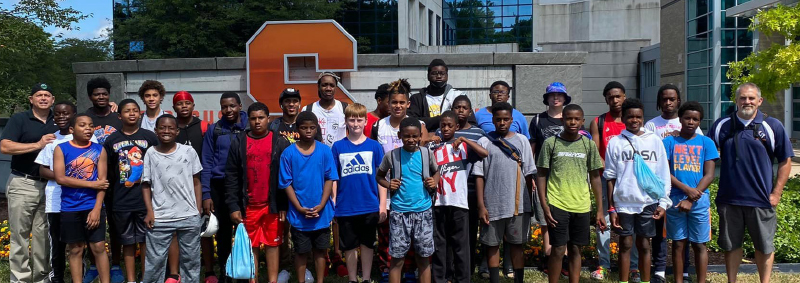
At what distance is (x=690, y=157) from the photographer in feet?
18.0

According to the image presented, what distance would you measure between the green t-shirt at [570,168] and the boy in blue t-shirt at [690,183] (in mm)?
742

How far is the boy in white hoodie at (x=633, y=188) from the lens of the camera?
17.6 ft

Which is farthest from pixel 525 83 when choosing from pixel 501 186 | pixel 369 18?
pixel 369 18

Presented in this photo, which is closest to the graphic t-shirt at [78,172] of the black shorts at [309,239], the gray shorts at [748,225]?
the black shorts at [309,239]

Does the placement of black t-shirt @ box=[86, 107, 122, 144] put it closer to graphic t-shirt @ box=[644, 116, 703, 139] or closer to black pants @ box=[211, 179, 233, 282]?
black pants @ box=[211, 179, 233, 282]

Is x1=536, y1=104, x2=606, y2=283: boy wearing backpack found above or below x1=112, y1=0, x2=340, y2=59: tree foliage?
A: below

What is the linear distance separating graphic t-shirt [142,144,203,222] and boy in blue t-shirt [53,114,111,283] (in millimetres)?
439

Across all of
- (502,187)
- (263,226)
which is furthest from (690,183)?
(263,226)

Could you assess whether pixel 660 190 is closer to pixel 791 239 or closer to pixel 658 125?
pixel 658 125

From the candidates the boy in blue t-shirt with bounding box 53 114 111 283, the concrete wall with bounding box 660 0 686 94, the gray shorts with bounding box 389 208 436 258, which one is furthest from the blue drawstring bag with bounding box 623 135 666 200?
the concrete wall with bounding box 660 0 686 94

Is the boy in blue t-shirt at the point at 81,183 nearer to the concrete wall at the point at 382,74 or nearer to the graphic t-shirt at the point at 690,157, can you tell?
the concrete wall at the point at 382,74

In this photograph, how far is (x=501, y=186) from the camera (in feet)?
18.2

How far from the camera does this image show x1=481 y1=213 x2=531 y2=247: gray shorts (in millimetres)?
5555

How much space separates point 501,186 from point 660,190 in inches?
51.6
